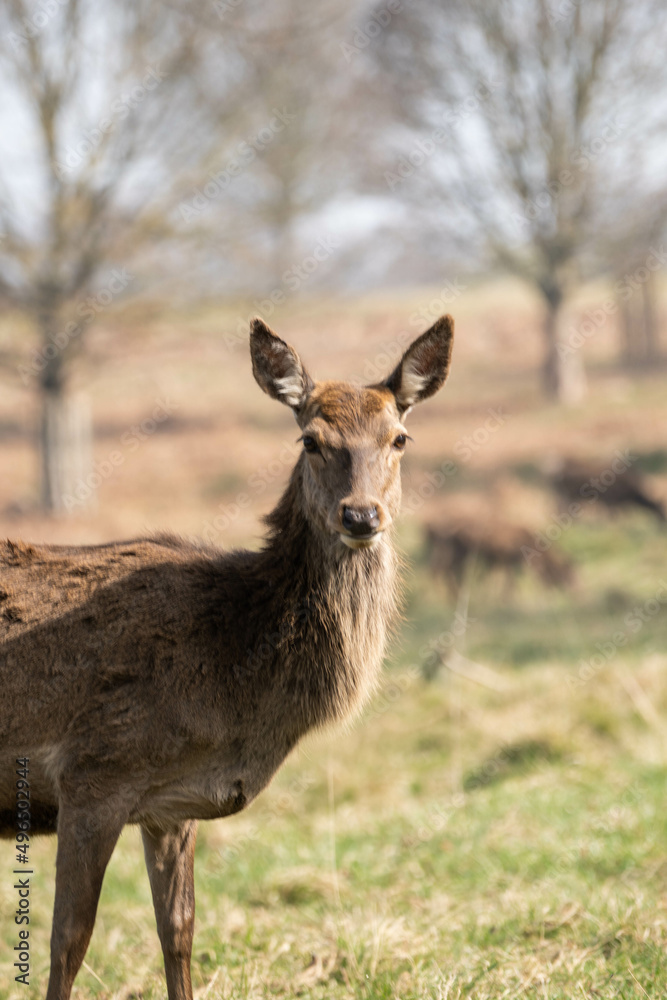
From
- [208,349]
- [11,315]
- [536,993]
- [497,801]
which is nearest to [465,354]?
[208,349]

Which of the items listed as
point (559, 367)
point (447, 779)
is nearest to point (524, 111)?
point (559, 367)

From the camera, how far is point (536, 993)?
407cm

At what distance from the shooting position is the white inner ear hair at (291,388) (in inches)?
178

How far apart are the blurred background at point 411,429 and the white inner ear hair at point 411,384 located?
2.61 m

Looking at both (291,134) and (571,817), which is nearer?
(571,817)

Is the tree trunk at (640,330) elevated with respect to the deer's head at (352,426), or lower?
elevated

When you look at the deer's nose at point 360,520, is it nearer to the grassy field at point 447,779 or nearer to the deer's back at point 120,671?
the deer's back at point 120,671

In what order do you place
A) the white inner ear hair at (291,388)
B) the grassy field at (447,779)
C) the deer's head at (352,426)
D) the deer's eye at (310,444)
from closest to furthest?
the deer's head at (352,426), the deer's eye at (310,444), the white inner ear hair at (291,388), the grassy field at (447,779)

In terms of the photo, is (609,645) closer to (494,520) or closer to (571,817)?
(494,520)

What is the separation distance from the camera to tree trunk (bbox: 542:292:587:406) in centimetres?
2061

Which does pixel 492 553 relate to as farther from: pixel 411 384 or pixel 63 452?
pixel 411 384

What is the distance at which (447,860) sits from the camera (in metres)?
6.32

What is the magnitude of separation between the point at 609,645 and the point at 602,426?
25.6ft

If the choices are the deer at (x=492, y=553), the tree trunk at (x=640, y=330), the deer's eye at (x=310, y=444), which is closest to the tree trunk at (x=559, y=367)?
the tree trunk at (x=640, y=330)
